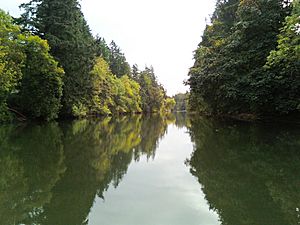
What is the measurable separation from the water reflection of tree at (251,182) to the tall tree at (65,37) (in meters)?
20.7

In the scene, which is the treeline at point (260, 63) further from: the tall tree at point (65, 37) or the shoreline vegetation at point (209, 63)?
the tall tree at point (65, 37)

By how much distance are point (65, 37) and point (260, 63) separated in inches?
675

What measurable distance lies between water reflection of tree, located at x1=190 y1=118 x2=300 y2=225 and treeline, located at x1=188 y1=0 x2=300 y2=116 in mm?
7775

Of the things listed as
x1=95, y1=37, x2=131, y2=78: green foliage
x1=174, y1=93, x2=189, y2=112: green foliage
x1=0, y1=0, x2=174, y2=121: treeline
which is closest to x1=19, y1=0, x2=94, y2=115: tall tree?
x1=0, y1=0, x2=174, y2=121: treeline

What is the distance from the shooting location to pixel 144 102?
79.0m

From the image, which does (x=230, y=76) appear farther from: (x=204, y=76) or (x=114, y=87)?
(x=114, y=87)

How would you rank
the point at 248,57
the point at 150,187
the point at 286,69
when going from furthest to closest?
the point at 248,57 → the point at 286,69 → the point at 150,187

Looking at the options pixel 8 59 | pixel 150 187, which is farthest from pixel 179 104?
pixel 150 187

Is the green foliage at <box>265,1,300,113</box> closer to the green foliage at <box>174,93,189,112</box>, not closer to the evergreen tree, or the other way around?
the evergreen tree

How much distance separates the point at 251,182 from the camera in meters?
6.07

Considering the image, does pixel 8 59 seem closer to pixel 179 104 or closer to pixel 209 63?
pixel 209 63

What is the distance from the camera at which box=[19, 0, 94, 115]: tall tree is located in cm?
2748

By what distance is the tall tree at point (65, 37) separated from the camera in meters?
27.5

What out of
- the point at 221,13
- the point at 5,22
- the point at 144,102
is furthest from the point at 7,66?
the point at 144,102
